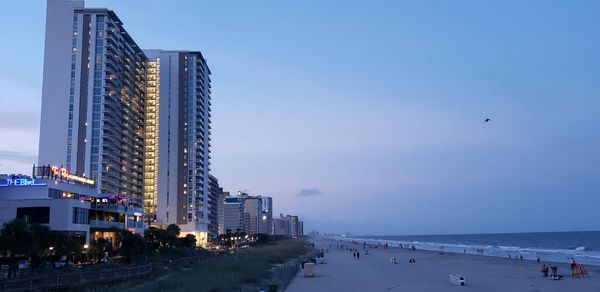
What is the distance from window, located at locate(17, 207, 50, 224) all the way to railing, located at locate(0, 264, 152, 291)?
28309 mm

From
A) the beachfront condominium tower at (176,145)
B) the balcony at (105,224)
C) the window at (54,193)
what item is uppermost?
the beachfront condominium tower at (176,145)

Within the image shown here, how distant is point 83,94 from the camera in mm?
117688

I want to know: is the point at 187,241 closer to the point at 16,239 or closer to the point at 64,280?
the point at 16,239

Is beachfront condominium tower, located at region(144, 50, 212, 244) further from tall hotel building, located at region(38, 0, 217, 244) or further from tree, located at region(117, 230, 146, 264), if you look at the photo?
tree, located at region(117, 230, 146, 264)

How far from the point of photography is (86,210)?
75.5 m

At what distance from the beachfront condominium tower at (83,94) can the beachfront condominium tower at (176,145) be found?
63.6ft

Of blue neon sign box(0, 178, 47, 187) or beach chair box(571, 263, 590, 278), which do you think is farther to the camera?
blue neon sign box(0, 178, 47, 187)

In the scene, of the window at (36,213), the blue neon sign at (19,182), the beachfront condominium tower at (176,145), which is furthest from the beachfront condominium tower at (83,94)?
the window at (36,213)

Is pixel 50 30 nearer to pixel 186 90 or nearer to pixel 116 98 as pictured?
pixel 116 98

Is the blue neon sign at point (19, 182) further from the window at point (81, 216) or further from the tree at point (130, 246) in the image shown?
the tree at point (130, 246)

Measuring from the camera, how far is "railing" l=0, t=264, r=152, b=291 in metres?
33.5

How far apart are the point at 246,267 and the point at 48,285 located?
53.3 feet

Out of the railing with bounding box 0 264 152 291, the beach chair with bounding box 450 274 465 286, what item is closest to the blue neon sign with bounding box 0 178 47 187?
the railing with bounding box 0 264 152 291

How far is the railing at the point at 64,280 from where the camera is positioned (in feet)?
110
